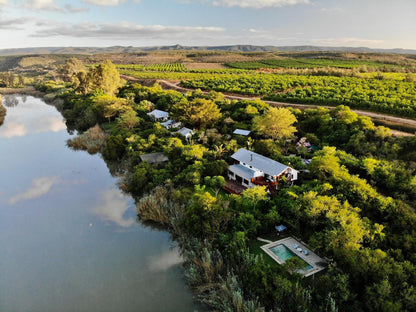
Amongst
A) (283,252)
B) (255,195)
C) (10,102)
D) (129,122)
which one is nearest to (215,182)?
(255,195)

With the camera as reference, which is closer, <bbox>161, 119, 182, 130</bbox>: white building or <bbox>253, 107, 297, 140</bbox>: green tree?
<bbox>253, 107, 297, 140</bbox>: green tree

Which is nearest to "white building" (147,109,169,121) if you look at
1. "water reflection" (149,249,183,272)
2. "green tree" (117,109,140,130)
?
"green tree" (117,109,140,130)

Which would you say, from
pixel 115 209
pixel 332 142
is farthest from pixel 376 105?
pixel 115 209

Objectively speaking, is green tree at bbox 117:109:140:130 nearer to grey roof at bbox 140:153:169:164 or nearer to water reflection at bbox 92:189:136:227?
grey roof at bbox 140:153:169:164

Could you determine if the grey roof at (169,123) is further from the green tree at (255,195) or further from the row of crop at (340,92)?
the green tree at (255,195)

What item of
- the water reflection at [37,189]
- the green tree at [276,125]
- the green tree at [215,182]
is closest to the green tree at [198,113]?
the green tree at [276,125]
